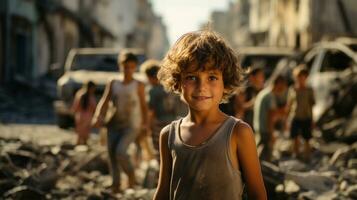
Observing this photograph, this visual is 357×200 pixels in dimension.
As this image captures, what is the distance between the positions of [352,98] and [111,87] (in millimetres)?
6075

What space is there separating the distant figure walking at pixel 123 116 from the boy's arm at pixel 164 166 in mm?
3339

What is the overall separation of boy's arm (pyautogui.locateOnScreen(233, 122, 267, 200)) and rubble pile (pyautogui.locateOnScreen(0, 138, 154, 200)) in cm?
307

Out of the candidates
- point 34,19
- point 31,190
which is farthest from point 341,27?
point 31,190

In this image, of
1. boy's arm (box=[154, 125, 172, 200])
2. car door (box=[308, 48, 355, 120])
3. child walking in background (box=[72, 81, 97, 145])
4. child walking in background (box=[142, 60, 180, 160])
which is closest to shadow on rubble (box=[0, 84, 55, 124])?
child walking in background (box=[72, 81, 97, 145])

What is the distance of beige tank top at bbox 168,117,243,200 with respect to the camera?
2.38 m

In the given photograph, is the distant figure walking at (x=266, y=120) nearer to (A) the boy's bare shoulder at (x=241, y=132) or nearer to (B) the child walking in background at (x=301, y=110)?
(B) the child walking in background at (x=301, y=110)

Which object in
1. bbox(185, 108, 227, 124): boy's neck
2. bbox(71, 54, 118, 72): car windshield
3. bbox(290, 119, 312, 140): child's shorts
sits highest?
bbox(185, 108, 227, 124): boy's neck

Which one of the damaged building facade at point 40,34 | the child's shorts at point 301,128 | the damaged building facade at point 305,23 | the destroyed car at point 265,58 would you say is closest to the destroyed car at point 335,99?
the child's shorts at point 301,128

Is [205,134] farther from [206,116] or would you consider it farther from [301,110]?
[301,110]

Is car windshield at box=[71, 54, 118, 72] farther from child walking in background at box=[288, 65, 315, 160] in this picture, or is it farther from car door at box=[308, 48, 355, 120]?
child walking in background at box=[288, 65, 315, 160]

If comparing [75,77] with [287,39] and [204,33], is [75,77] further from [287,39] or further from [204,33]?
[287,39]

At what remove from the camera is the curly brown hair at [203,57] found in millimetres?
2393

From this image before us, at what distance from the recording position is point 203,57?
7.82 ft

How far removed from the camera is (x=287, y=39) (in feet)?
112
